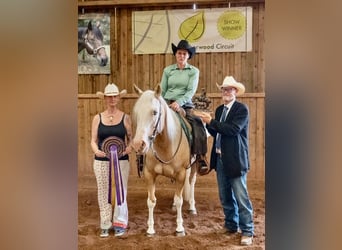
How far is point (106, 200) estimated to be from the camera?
0.77 meters

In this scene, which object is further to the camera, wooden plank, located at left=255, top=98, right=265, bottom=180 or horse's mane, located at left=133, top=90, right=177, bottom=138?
horse's mane, located at left=133, top=90, right=177, bottom=138

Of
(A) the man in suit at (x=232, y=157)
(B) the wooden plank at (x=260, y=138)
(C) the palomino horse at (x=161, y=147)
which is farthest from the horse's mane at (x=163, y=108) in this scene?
(B) the wooden plank at (x=260, y=138)

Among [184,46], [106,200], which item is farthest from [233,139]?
[106,200]

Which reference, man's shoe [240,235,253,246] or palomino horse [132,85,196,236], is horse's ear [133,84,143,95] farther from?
man's shoe [240,235,253,246]

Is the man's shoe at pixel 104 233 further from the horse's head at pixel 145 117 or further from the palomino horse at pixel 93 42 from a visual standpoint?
Answer: the palomino horse at pixel 93 42

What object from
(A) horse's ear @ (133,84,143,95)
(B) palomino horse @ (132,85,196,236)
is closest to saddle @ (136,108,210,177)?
(B) palomino horse @ (132,85,196,236)

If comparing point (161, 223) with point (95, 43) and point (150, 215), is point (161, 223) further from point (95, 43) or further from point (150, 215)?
point (95, 43)

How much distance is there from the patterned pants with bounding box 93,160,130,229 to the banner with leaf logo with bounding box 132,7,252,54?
282mm

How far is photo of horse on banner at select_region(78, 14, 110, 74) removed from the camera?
0.70 meters

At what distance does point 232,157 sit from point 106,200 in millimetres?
325

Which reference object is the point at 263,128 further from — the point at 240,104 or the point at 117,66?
the point at 117,66

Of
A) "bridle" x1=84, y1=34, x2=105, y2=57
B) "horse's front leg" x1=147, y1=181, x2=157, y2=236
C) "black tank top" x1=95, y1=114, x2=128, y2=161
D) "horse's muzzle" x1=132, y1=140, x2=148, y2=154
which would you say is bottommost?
"horse's front leg" x1=147, y1=181, x2=157, y2=236
